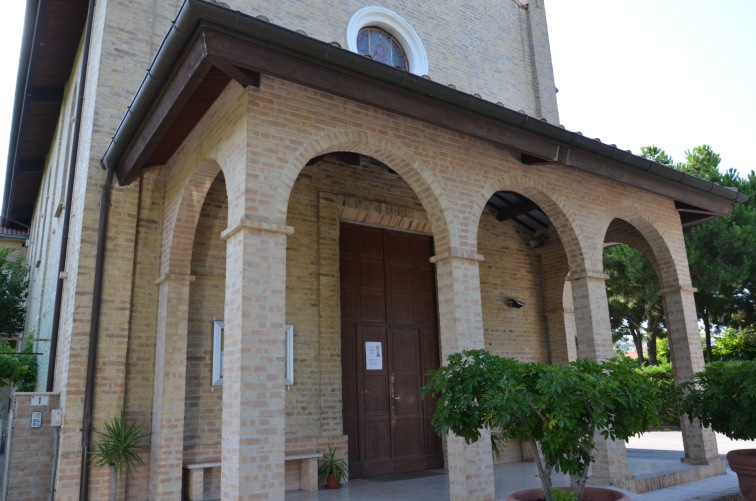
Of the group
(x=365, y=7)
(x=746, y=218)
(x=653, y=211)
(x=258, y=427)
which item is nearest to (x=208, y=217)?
(x=258, y=427)

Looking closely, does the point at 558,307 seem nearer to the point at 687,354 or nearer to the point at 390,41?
the point at 687,354

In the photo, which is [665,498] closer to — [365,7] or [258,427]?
[258,427]

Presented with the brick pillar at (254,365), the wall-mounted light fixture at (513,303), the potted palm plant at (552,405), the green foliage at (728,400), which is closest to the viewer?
the potted palm plant at (552,405)

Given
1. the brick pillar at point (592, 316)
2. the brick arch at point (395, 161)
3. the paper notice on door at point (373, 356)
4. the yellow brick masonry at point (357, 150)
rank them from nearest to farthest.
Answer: the yellow brick masonry at point (357, 150) → the brick arch at point (395, 161) → the brick pillar at point (592, 316) → the paper notice on door at point (373, 356)

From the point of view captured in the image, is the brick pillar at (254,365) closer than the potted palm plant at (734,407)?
Yes

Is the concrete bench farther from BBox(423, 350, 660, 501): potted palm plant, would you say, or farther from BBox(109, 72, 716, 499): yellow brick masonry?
BBox(423, 350, 660, 501): potted palm plant

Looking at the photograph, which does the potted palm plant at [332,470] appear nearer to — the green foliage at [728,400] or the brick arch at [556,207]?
the brick arch at [556,207]

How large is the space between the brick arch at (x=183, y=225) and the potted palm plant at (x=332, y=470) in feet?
9.86

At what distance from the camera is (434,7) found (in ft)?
37.9

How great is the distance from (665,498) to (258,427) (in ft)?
16.8

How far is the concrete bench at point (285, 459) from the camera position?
6750mm

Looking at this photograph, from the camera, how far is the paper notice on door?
29.1 ft

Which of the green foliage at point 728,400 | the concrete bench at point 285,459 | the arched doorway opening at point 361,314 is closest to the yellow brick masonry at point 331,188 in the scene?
the arched doorway opening at point 361,314

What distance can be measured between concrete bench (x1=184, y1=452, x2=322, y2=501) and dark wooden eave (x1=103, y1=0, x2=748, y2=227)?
358 centimetres
